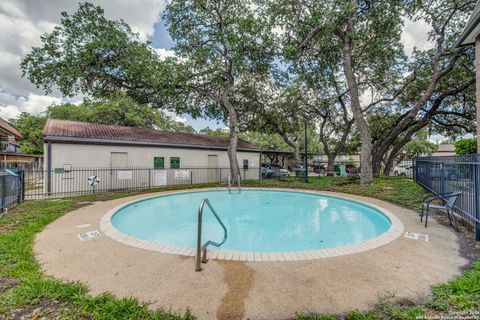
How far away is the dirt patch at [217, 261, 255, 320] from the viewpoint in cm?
218

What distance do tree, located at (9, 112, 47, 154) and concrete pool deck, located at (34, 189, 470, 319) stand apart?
36.4 meters

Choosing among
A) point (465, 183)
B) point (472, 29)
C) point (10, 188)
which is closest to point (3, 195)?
point (10, 188)

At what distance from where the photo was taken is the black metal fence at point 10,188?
6441mm

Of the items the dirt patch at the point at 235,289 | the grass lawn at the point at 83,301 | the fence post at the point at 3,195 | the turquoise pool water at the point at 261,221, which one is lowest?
the turquoise pool water at the point at 261,221

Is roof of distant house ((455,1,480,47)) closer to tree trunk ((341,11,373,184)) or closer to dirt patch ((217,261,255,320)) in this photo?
tree trunk ((341,11,373,184))

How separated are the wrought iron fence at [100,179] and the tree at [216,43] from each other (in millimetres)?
4175

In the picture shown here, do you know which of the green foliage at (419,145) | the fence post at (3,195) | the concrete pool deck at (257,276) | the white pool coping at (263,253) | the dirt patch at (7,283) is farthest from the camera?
the green foliage at (419,145)

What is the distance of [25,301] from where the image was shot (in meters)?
2.31

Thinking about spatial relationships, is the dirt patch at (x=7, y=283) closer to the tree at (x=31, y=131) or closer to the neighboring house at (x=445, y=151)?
the tree at (x=31, y=131)

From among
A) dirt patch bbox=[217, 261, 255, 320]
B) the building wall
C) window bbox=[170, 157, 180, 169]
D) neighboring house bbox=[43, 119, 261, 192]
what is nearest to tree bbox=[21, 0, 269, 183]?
neighboring house bbox=[43, 119, 261, 192]

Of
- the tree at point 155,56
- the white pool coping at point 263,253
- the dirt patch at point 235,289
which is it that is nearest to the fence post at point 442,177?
the white pool coping at point 263,253

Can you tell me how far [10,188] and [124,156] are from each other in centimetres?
574

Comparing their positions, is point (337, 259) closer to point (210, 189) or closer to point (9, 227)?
point (9, 227)

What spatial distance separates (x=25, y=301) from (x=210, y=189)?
9830 millimetres
